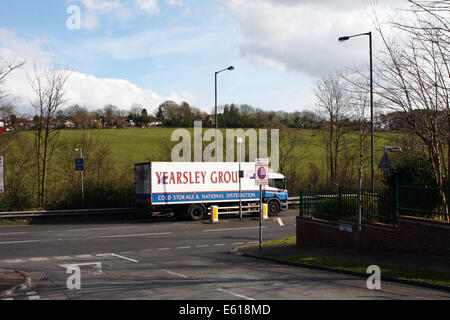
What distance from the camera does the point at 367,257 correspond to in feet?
44.4

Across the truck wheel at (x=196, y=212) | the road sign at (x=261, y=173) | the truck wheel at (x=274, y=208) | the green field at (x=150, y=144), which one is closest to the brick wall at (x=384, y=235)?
the road sign at (x=261, y=173)

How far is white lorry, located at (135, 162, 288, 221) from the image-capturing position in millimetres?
26531

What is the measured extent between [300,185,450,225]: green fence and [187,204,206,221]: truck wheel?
1078 cm

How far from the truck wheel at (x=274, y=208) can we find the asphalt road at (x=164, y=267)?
5731 millimetres

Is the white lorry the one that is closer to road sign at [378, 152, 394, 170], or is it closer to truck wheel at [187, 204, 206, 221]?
truck wheel at [187, 204, 206, 221]

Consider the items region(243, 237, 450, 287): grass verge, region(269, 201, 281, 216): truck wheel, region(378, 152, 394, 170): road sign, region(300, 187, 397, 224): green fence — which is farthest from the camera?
region(269, 201, 281, 216): truck wheel

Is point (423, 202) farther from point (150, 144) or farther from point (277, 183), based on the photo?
point (150, 144)

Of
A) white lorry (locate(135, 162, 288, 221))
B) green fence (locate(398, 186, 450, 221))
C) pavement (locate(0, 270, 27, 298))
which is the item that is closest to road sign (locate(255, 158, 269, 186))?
green fence (locate(398, 186, 450, 221))

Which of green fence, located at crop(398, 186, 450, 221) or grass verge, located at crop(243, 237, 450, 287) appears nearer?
→ grass verge, located at crop(243, 237, 450, 287)

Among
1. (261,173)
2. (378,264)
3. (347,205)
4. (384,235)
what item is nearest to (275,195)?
(347,205)

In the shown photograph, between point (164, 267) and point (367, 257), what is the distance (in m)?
5.92

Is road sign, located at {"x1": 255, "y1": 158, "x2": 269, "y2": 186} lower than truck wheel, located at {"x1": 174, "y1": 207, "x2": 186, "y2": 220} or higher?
higher

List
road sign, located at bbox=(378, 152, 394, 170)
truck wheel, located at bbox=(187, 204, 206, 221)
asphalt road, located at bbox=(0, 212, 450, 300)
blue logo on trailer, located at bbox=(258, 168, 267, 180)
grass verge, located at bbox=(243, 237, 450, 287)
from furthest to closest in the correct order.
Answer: truck wheel, located at bbox=(187, 204, 206, 221)
blue logo on trailer, located at bbox=(258, 168, 267, 180)
road sign, located at bbox=(378, 152, 394, 170)
grass verge, located at bbox=(243, 237, 450, 287)
asphalt road, located at bbox=(0, 212, 450, 300)
